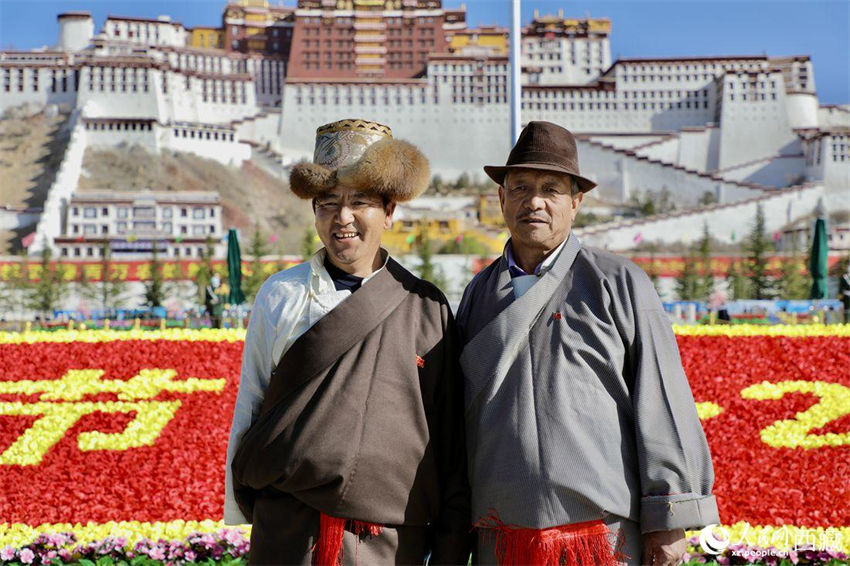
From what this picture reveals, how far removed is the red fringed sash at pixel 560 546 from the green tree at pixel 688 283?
1290 inches

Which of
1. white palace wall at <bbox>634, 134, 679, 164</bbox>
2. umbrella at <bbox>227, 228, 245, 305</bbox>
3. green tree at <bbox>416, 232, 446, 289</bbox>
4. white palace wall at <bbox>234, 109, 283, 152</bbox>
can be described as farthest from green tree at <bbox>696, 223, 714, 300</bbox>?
white palace wall at <bbox>234, 109, 283, 152</bbox>

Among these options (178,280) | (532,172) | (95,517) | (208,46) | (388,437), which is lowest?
(178,280)

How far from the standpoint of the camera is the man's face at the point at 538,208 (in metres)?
3.32

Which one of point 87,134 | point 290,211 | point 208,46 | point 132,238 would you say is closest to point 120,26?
point 208,46

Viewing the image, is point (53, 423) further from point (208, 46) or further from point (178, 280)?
point (208, 46)

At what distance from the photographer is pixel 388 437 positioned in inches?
125

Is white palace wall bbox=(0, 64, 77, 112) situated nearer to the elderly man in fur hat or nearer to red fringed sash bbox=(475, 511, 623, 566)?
the elderly man in fur hat

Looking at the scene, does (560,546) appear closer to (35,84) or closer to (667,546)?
(667,546)

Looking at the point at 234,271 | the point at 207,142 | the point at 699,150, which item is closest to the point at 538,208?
the point at 234,271

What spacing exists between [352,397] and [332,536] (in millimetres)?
452

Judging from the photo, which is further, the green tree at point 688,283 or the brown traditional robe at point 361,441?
the green tree at point 688,283

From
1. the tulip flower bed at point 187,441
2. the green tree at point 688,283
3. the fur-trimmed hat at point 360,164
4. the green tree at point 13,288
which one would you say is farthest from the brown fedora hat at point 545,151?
the green tree at point 688,283

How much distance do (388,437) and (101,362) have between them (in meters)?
6.09

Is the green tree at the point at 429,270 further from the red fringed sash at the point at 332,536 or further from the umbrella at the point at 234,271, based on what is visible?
the red fringed sash at the point at 332,536
